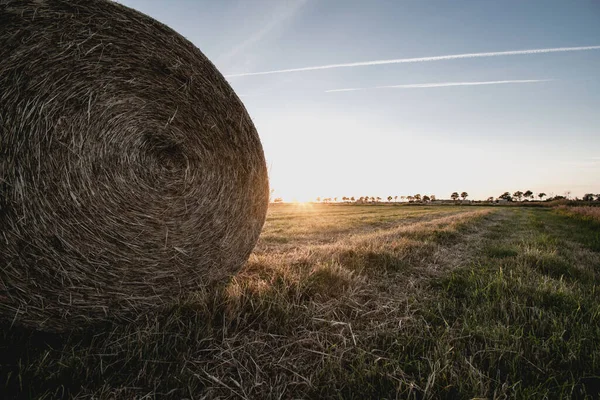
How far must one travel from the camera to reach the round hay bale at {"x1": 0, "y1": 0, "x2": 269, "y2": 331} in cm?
221

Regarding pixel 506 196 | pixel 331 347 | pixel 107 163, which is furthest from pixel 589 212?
pixel 506 196

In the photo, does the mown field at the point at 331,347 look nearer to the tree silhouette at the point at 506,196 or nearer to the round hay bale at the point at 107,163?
the round hay bale at the point at 107,163

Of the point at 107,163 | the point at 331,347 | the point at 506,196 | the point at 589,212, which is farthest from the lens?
the point at 506,196

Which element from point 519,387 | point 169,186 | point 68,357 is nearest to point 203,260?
point 169,186

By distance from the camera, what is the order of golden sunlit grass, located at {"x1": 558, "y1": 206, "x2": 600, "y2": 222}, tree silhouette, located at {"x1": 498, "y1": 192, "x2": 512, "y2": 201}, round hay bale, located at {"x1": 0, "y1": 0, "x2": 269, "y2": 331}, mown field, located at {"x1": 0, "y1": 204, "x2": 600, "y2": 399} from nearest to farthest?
mown field, located at {"x1": 0, "y1": 204, "x2": 600, "y2": 399}, round hay bale, located at {"x1": 0, "y1": 0, "x2": 269, "y2": 331}, golden sunlit grass, located at {"x1": 558, "y1": 206, "x2": 600, "y2": 222}, tree silhouette, located at {"x1": 498, "y1": 192, "x2": 512, "y2": 201}

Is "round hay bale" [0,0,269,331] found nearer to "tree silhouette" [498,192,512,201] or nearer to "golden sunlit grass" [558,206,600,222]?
"golden sunlit grass" [558,206,600,222]

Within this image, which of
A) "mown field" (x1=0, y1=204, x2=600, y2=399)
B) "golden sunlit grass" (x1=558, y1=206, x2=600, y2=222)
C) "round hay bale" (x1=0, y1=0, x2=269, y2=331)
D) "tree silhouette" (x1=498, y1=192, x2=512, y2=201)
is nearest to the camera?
"mown field" (x1=0, y1=204, x2=600, y2=399)

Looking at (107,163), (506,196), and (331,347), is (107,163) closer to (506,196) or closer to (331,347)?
(331,347)

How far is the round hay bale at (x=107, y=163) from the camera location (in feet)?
7.25

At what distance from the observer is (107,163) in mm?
2689

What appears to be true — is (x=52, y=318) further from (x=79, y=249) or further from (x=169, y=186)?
(x=169, y=186)

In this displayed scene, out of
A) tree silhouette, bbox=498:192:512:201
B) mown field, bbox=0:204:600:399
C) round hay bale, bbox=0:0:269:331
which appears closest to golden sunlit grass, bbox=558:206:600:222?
mown field, bbox=0:204:600:399

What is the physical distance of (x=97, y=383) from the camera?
173 centimetres

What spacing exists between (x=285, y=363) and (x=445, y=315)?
4.85 feet
